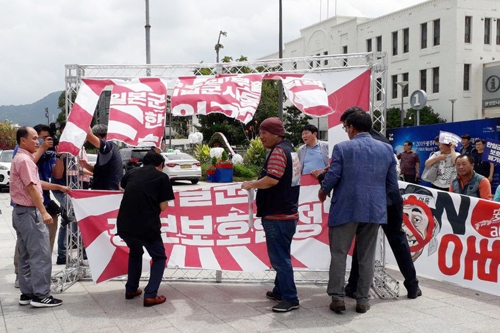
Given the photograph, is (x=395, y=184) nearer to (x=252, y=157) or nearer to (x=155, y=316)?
(x=155, y=316)

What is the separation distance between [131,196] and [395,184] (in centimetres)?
273

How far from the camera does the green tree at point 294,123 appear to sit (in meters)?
36.6

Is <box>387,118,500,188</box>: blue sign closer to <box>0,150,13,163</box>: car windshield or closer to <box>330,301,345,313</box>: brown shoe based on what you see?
<box>330,301,345,313</box>: brown shoe

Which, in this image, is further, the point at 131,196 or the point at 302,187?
the point at 302,187

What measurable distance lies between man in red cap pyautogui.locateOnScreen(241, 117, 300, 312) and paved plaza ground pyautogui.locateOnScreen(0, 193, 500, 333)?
30cm

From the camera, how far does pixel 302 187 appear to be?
6246 millimetres

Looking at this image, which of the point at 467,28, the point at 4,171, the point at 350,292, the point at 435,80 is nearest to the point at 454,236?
the point at 350,292

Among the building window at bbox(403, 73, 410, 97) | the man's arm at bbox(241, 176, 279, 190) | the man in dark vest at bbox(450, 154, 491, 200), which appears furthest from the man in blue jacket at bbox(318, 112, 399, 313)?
the building window at bbox(403, 73, 410, 97)

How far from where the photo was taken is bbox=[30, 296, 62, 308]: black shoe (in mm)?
5309

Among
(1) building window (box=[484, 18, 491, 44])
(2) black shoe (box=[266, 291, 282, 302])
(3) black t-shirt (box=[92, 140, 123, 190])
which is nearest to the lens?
(2) black shoe (box=[266, 291, 282, 302])

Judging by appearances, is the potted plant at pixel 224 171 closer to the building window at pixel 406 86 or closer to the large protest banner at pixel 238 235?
the large protest banner at pixel 238 235

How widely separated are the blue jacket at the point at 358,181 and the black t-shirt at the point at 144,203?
1681mm

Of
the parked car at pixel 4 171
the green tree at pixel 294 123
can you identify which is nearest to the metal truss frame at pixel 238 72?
the parked car at pixel 4 171

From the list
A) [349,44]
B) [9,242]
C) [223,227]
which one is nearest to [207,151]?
[9,242]
